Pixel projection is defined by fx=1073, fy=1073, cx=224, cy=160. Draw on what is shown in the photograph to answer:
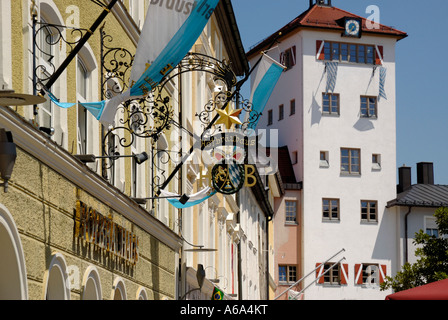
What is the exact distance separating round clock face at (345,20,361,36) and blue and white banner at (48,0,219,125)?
56.0 metres

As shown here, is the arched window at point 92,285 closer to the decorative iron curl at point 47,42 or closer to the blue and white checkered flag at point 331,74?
the decorative iron curl at point 47,42

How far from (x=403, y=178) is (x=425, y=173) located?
247 cm

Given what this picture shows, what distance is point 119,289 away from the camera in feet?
56.6

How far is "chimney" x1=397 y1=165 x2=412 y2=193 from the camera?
7375 cm

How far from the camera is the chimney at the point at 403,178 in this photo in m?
73.8

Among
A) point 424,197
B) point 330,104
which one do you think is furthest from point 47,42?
point 424,197

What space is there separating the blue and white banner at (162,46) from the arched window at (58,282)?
1.87 metres

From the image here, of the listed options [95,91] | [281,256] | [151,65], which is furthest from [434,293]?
[281,256]

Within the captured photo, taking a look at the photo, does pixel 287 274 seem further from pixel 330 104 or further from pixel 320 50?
pixel 320 50

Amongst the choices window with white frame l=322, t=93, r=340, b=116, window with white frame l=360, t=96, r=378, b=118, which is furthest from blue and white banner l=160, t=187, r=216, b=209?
window with white frame l=360, t=96, r=378, b=118

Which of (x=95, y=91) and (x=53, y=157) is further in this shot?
(x=95, y=91)
